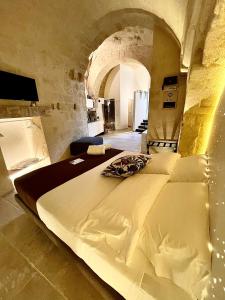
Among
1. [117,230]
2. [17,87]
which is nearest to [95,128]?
[17,87]

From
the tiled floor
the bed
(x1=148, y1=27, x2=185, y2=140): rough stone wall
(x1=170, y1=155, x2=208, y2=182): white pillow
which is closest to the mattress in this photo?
the bed

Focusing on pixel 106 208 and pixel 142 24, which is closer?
pixel 106 208

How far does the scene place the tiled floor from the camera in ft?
3.61

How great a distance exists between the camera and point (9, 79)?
7.80ft

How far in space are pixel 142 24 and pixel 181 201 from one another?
4499 mm

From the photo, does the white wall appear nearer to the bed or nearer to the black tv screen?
the black tv screen

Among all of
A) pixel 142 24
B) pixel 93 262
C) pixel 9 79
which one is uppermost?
pixel 142 24

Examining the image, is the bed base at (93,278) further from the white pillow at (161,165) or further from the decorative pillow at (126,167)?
the white pillow at (161,165)

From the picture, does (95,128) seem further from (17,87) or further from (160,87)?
(17,87)

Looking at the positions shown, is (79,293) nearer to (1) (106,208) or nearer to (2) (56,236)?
(2) (56,236)

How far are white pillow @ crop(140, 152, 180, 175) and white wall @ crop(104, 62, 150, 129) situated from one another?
6.36 m

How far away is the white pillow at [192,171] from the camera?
54.4 inches

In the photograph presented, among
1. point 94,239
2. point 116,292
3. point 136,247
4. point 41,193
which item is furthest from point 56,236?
point 136,247

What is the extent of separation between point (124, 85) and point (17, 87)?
7263 millimetres
